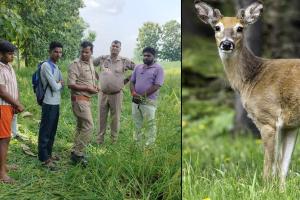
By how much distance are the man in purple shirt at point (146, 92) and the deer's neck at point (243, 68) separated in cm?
54

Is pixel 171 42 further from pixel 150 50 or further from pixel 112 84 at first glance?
pixel 112 84

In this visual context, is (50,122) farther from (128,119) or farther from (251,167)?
(251,167)

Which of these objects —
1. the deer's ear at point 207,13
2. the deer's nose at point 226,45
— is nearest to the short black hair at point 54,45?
the deer's ear at point 207,13

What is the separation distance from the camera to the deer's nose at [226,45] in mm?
5418

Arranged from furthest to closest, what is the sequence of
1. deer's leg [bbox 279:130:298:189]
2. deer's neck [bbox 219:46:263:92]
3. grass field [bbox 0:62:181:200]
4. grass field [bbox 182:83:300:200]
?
deer's neck [bbox 219:46:263:92] → deer's leg [bbox 279:130:298:189] → grass field [bbox 0:62:181:200] → grass field [bbox 182:83:300:200]

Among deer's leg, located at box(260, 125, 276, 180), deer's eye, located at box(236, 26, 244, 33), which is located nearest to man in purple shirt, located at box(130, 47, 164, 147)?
deer's eye, located at box(236, 26, 244, 33)

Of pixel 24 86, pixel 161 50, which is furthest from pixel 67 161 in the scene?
pixel 161 50

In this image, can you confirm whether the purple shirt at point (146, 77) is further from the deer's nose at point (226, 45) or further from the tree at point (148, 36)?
the deer's nose at point (226, 45)

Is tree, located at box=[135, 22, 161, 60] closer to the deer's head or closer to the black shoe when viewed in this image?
the deer's head

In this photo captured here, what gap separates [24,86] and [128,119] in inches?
30.1

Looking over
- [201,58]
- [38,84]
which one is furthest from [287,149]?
[201,58]

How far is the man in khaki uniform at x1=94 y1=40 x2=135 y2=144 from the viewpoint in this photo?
5711mm

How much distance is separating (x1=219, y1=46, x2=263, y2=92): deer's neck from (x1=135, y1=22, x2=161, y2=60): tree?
530mm

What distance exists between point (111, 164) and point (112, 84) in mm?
561
